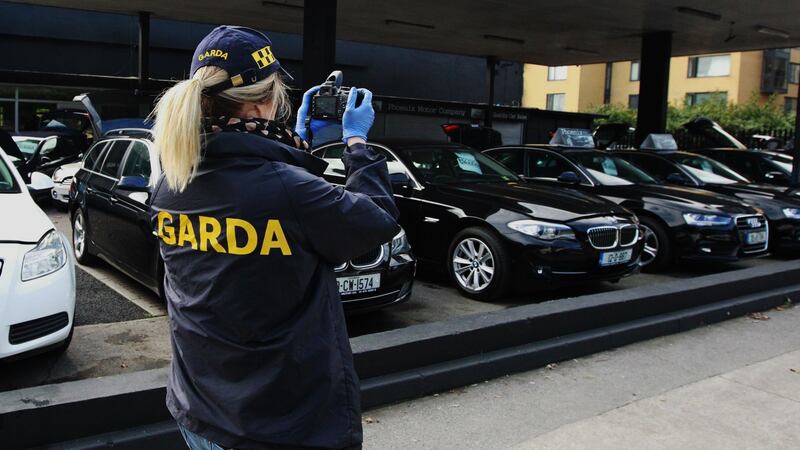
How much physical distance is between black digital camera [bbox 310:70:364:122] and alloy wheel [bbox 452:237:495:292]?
14.7ft

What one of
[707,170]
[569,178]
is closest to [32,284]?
[569,178]

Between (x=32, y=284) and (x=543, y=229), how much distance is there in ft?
13.8

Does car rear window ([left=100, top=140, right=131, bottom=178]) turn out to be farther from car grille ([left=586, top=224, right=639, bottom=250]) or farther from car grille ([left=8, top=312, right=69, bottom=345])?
car grille ([left=586, top=224, right=639, bottom=250])

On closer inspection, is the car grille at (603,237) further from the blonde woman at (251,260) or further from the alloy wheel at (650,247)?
the blonde woman at (251,260)

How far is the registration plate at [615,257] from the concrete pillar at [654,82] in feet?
34.9

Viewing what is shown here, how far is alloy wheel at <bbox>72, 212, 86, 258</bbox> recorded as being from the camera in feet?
24.3

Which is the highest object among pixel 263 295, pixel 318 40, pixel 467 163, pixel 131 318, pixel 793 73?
pixel 793 73

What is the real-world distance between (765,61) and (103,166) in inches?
1890

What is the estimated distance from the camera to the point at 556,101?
54.2 meters

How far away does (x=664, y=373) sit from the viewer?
204 inches

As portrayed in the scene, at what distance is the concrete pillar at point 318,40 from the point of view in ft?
35.6

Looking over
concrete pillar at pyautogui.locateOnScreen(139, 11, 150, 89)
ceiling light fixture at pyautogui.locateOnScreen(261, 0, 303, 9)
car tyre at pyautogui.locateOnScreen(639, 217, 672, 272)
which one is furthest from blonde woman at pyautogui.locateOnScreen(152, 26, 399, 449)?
concrete pillar at pyautogui.locateOnScreen(139, 11, 150, 89)

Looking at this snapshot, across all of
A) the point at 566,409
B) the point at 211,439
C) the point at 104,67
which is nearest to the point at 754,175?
the point at 566,409

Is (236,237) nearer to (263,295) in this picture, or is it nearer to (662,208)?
(263,295)
